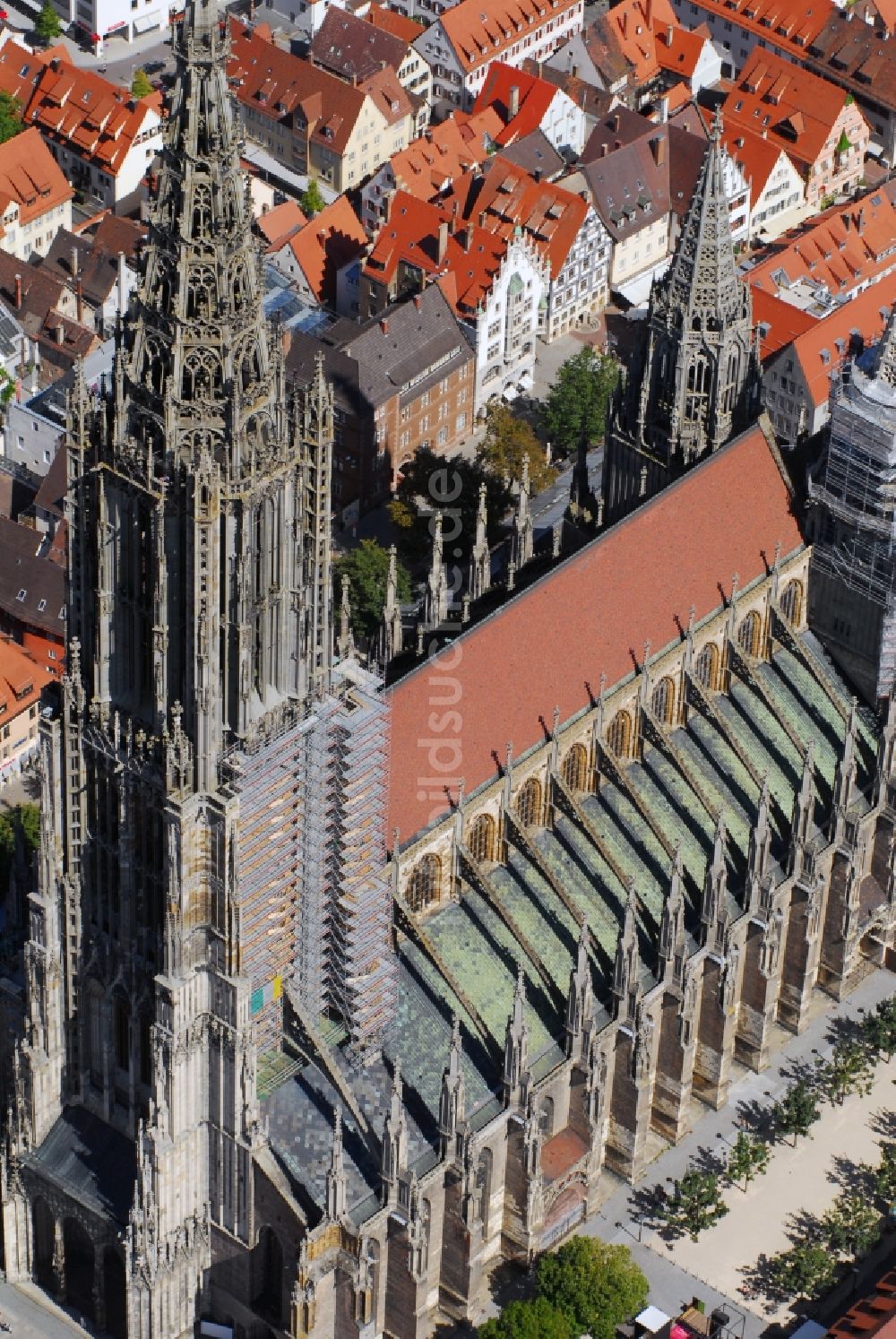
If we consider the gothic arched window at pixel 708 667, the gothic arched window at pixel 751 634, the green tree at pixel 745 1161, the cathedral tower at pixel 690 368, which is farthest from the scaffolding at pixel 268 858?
the cathedral tower at pixel 690 368

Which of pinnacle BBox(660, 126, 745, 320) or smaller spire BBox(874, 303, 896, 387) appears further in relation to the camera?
pinnacle BBox(660, 126, 745, 320)

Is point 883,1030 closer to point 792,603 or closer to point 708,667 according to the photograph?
point 708,667

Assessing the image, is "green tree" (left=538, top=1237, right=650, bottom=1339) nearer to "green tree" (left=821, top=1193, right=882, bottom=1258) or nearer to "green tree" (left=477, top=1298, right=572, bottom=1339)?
"green tree" (left=477, top=1298, right=572, bottom=1339)

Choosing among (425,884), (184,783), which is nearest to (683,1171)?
(425,884)

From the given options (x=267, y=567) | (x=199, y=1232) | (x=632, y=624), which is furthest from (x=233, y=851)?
(x=632, y=624)

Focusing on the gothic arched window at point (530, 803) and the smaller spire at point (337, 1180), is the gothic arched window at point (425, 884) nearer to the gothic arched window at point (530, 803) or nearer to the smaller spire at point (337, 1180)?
the gothic arched window at point (530, 803)

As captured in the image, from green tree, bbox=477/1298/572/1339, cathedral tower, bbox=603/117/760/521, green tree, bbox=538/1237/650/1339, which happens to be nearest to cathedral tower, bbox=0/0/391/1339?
green tree, bbox=477/1298/572/1339

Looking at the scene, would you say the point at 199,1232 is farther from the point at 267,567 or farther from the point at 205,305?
the point at 205,305

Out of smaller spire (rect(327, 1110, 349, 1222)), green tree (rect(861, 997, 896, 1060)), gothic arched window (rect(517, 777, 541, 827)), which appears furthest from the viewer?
green tree (rect(861, 997, 896, 1060))
